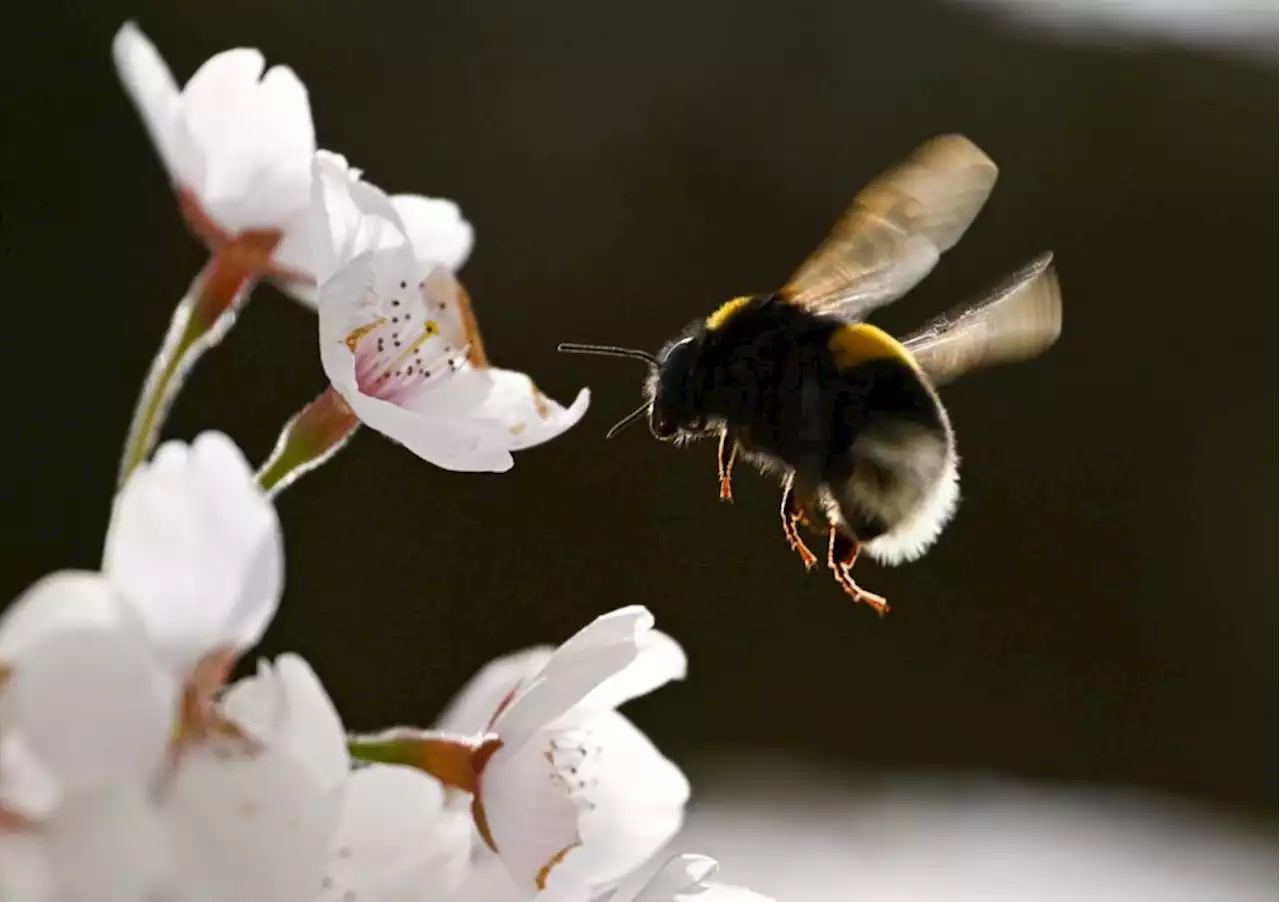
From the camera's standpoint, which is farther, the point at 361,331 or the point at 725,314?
the point at 725,314

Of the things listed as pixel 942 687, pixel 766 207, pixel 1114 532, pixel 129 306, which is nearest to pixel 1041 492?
pixel 1114 532

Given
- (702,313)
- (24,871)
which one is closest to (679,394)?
(24,871)

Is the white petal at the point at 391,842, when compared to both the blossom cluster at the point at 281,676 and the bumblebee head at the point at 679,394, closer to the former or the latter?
the blossom cluster at the point at 281,676

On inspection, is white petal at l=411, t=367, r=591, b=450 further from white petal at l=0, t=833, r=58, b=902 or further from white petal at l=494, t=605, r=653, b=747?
white petal at l=0, t=833, r=58, b=902

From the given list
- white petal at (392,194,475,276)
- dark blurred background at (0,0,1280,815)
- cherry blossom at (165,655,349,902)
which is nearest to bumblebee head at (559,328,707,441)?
white petal at (392,194,475,276)

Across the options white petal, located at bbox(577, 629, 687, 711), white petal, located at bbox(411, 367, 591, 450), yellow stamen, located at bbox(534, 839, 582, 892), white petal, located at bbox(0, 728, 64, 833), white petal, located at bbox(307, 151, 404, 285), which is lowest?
yellow stamen, located at bbox(534, 839, 582, 892)

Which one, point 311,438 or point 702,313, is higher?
point 311,438

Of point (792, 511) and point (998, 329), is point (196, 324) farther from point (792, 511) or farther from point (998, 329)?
point (998, 329)
